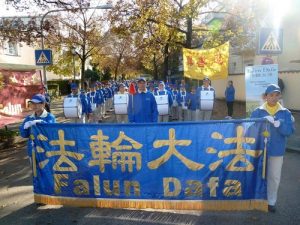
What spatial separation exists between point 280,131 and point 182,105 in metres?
9.95

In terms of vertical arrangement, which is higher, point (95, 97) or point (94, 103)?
point (95, 97)

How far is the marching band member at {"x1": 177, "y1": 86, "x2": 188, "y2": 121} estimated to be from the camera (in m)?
14.5

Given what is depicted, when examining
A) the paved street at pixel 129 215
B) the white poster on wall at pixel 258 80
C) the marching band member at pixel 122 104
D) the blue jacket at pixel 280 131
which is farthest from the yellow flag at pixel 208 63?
the blue jacket at pixel 280 131

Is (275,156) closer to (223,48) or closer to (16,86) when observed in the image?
(223,48)

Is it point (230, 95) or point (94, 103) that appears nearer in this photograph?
point (94, 103)

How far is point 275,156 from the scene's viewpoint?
197 inches

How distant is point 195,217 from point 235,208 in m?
0.59

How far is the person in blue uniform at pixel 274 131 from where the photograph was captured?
16.0 ft

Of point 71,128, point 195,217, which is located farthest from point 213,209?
point 71,128

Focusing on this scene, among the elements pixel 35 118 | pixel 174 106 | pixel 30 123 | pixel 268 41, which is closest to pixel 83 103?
pixel 174 106

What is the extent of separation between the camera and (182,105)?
583 inches

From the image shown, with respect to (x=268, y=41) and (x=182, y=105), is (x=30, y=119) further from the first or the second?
(x=182, y=105)

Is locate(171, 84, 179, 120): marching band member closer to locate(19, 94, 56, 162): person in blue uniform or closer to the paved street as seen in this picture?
the paved street

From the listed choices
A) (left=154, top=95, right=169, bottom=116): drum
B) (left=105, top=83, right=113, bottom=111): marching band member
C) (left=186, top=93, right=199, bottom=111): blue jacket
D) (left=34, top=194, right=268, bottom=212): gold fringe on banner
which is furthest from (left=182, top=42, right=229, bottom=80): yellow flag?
(left=105, top=83, right=113, bottom=111): marching band member
